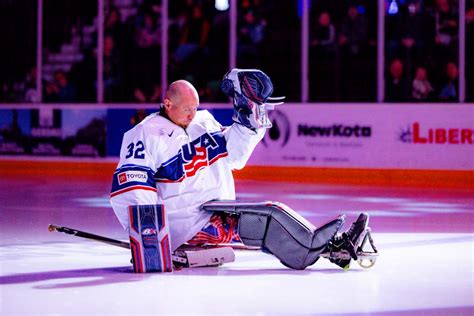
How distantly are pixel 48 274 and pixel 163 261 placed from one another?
596mm

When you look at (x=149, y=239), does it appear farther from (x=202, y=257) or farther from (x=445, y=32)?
(x=445, y=32)

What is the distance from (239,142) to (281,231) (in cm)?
60

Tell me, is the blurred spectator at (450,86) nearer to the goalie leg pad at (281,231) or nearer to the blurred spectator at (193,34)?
the blurred spectator at (193,34)

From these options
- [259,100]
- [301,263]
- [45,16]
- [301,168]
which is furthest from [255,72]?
[45,16]

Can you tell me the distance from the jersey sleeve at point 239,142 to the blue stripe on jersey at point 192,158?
4cm

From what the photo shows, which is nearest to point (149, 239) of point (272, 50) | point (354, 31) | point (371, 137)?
point (371, 137)

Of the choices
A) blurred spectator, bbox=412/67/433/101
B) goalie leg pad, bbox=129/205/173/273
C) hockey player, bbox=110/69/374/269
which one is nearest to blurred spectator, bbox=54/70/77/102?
blurred spectator, bbox=412/67/433/101

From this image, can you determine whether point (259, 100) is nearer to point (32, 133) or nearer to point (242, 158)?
point (242, 158)

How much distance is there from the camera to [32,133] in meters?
15.0

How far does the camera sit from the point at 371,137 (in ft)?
42.4

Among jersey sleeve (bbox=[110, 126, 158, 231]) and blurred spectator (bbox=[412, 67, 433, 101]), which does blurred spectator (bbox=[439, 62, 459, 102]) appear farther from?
jersey sleeve (bbox=[110, 126, 158, 231])

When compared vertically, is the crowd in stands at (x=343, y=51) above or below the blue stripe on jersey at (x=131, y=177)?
above

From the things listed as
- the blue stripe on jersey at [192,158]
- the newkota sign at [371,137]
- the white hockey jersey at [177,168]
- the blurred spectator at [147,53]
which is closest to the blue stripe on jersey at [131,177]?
the white hockey jersey at [177,168]

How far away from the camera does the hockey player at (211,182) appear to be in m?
5.47
